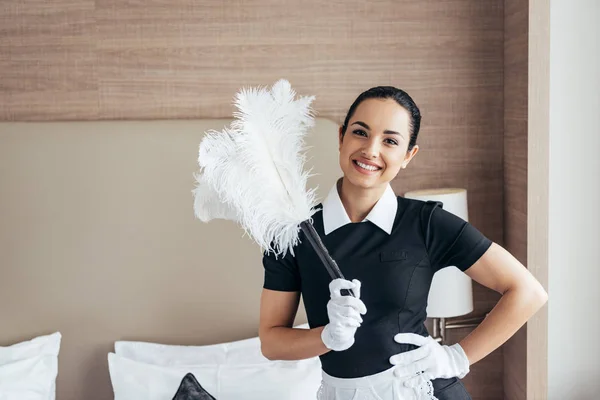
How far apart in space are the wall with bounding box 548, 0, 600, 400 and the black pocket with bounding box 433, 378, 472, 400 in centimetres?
98

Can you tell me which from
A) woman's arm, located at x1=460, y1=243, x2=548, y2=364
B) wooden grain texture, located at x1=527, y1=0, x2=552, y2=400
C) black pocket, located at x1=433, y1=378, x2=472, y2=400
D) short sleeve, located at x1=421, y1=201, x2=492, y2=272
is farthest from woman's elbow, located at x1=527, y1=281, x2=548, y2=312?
wooden grain texture, located at x1=527, y1=0, x2=552, y2=400

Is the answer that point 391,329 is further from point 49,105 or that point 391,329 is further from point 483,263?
point 49,105

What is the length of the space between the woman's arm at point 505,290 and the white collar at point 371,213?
191mm

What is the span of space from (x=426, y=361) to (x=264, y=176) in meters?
0.48

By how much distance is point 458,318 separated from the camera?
2.46 m

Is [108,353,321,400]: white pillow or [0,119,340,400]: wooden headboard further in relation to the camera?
[0,119,340,400]: wooden headboard

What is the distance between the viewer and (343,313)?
1.25 m

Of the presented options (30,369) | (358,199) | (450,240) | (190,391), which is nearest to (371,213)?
(358,199)

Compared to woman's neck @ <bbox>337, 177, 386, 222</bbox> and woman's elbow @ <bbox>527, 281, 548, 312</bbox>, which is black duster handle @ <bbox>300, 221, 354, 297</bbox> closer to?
woman's neck @ <bbox>337, 177, 386, 222</bbox>

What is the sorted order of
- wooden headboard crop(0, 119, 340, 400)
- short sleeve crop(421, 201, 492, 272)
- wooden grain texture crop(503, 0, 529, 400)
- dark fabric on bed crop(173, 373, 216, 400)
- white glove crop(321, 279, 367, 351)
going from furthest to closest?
wooden headboard crop(0, 119, 340, 400) → wooden grain texture crop(503, 0, 529, 400) → dark fabric on bed crop(173, 373, 216, 400) → short sleeve crop(421, 201, 492, 272) → white glove crop(321, 279, 367, 351)

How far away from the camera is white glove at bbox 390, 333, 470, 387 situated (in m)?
1.34

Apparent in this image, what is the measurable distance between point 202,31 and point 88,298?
0.99 m

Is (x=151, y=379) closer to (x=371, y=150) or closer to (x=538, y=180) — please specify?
(x=371, y=150)

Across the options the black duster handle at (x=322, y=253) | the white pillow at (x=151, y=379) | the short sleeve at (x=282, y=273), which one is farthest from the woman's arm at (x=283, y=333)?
the white pillow at (x=151, y=379)
